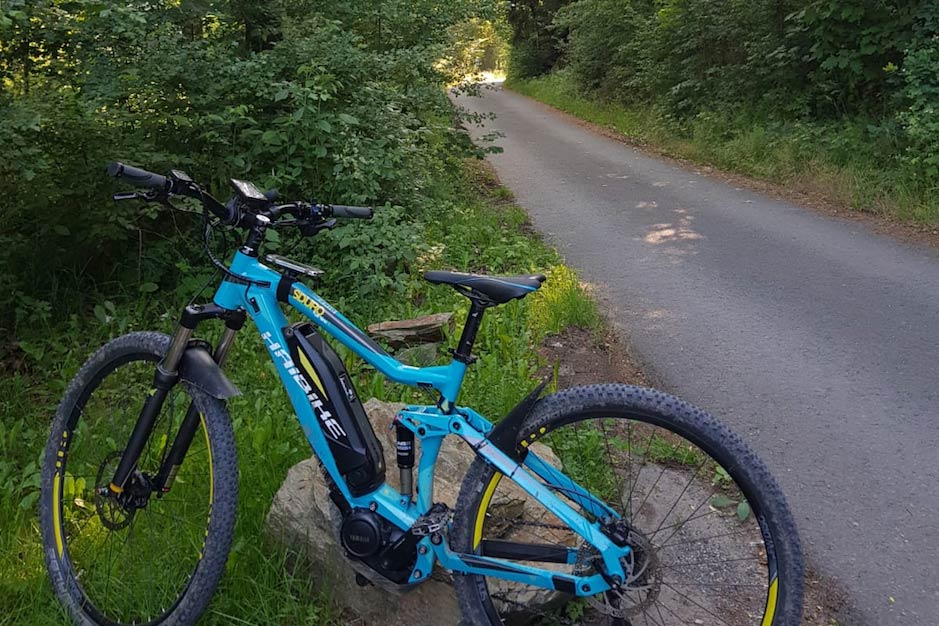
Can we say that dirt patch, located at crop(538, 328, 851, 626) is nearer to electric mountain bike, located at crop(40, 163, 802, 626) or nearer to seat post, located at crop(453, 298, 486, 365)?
electric mountain bike, located at crop(40, 163, 802, 626)

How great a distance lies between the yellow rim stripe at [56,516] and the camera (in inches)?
108

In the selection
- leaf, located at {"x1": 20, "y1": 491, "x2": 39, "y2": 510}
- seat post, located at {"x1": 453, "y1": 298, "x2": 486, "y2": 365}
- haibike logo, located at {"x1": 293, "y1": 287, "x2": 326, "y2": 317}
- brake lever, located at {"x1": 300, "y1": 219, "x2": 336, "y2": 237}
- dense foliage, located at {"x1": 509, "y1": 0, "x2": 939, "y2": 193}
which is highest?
dense foliage, located at {"x1": 509, "y1": 0, "x2": 939, "y2": 193}

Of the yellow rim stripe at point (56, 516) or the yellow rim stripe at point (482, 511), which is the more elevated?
the yellow rim stripe at point (482, 511)

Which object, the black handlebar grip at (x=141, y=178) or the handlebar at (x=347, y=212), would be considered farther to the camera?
the handlebar at (x=347, y=212)

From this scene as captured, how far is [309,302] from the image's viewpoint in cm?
243

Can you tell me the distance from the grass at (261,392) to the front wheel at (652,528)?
0.76m

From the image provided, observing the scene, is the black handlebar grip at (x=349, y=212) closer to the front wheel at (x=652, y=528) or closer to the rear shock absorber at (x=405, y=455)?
the rear shock absorber at (x=405, y=455)

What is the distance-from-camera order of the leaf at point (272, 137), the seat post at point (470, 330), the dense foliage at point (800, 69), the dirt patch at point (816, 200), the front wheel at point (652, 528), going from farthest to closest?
the dense foliage at point (800, 69) < the dirt patch at point (816, 200) < the leaf at point (272, 137) < the seat post at point (470, 330) < the front wheel at point (652, 528)

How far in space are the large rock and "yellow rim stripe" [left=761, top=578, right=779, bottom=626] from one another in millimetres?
684

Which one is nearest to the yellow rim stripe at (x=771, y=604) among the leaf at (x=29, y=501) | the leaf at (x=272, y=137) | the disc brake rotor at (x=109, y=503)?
the disc brake rotor at (x=109, y=503)

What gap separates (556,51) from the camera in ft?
100

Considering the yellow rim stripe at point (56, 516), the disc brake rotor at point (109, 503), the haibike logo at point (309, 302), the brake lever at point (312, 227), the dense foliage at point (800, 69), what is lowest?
the yellow rim stripe at point (56, 516)

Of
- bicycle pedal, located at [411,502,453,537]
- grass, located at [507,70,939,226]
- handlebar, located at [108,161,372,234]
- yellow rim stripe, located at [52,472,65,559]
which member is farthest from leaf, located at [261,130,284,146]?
grass, located at [507,70,939,226]

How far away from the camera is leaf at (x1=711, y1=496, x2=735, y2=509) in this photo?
258 centimetres
